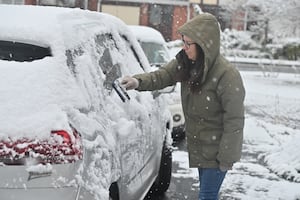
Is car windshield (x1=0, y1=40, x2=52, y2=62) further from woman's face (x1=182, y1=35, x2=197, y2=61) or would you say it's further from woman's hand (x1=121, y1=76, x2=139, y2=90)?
woman's face (x1=182, y1=35, x2=197, y2=61)

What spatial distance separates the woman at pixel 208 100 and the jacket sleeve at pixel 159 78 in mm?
59

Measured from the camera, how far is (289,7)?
82.8 ft

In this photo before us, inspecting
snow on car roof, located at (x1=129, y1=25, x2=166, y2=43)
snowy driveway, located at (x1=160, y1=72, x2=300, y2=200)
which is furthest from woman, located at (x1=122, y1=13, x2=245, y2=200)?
snow on car roof, located at (x1=129, y1=25, x2=166, y2=43)

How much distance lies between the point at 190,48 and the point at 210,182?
3.12 ft

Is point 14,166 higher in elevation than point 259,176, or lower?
higher

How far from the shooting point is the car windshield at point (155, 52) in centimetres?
1084

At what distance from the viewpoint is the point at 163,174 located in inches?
242

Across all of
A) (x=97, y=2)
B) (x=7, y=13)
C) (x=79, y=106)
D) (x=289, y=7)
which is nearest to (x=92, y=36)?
(x=7, y=13)

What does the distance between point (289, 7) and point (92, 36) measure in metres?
22.6

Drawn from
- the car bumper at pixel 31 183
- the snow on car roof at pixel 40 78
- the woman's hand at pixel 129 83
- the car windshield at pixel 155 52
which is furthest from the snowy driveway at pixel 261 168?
the car bumper at pixel 31 183

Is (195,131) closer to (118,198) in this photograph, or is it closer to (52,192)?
(118,198)

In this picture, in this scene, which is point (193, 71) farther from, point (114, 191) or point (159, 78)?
point (114, 191)

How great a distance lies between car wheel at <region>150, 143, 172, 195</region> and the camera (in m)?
6.08

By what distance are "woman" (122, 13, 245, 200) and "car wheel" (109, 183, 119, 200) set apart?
68 centimetres
